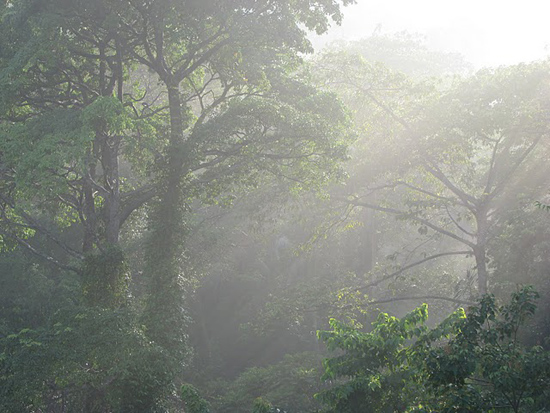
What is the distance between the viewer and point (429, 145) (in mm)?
17141

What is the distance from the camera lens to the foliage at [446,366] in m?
6.48

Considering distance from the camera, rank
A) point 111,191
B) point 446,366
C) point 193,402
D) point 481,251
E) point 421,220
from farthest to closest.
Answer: point 421,220 < point 481,251 < point 111,191 < point 193,402 < point 446,366

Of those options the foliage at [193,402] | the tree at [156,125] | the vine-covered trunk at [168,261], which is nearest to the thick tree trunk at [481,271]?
the tree at [156,125]

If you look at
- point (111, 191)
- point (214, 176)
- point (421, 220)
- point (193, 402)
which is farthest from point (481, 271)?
point (193, 402)

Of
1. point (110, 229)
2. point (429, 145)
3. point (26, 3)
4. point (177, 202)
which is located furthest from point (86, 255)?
point (429, 145)

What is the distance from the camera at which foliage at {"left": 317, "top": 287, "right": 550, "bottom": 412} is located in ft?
21.2

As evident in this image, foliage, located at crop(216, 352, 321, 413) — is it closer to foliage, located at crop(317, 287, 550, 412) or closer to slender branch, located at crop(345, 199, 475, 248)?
slender branch, located at crop(345, 199, 475, 248)

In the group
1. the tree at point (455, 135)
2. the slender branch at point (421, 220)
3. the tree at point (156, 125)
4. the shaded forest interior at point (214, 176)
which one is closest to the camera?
the shaded forest interior at point (214, 176)

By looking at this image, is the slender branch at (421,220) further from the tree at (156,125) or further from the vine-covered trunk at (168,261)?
the vine-covered trunk at (168,261)

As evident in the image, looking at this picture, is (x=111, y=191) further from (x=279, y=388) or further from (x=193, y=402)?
(x=193, y=402)

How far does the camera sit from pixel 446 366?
21.2 feet

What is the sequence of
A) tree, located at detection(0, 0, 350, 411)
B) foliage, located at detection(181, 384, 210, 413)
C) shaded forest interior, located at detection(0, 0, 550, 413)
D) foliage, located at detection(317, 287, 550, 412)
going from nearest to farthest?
foliage, located at detection(317, 287, 550, 412), foliage, located at detection(181, 384, 210, 413), shaded forest interior, located at detection(0, 0, 550, 413), tree, located at detection(0, 0, 350, 411)

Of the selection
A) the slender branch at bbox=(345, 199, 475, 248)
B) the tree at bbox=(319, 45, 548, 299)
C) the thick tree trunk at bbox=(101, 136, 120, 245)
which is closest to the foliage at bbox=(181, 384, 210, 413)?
the thick tree trunk at bbox=(101, 136, 120, 245)

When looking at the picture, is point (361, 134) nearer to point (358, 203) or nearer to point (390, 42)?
point (358, 203)
